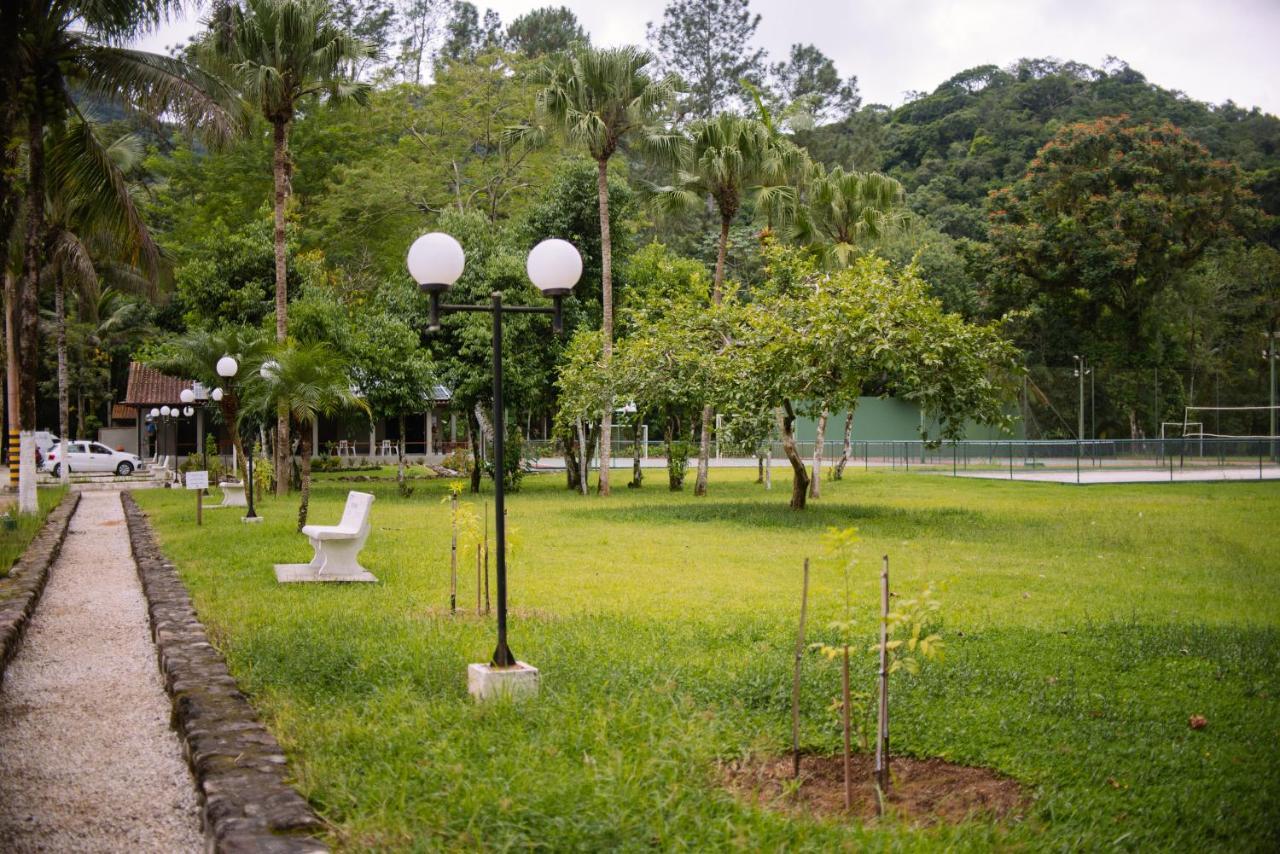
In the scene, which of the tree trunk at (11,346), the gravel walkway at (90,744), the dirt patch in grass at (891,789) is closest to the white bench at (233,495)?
the tree trunk at (11,346)

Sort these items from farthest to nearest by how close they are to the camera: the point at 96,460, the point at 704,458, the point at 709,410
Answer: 1. the point at 96,460
2. the point at 704,458
3. the point at 709,410

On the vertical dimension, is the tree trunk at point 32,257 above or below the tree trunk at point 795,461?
above

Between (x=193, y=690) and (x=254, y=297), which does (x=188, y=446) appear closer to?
(x=254, y=297)

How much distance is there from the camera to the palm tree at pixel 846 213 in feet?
76.1

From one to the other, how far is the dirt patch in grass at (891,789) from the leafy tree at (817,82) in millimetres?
54217

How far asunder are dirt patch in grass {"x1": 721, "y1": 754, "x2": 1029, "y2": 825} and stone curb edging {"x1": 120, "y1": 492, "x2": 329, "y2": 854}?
5.69 ft

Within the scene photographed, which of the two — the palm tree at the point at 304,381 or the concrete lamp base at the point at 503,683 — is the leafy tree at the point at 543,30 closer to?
the palm tree at the point at 304,381

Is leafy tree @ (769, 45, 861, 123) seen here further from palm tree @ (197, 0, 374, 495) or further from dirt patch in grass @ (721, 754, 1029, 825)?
dirt patch in grass @ (721, 754, 1029, 825)

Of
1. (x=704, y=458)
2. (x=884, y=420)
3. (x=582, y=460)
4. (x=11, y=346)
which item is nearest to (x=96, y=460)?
(x=11, y=346)

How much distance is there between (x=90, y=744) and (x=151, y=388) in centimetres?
3574

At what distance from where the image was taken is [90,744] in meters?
5.31

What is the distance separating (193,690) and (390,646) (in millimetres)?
1369

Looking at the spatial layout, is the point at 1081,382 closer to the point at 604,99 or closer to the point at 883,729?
the point at 604,99

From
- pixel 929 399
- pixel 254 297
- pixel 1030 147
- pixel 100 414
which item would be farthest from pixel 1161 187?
pixel 100 414
